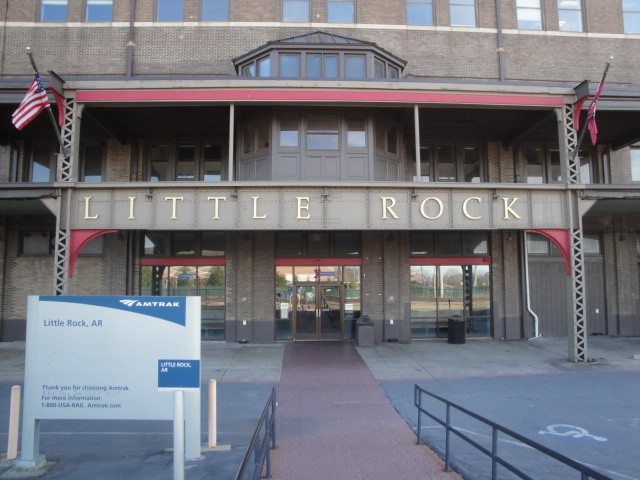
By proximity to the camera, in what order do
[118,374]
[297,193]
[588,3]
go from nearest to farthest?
[118,374]
[297,193]
[588,3]

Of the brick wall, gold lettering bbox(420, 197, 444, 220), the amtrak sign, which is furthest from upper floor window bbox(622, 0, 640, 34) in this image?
gold lettering bbox(420, 197, 444, 220)

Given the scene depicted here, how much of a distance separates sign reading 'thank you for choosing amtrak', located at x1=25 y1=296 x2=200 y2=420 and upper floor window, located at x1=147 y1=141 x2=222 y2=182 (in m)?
11.5

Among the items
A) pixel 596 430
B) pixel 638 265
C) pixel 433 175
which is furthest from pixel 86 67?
pixel 638 265

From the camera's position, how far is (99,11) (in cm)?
1777

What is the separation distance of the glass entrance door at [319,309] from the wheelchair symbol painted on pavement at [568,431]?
9.29m

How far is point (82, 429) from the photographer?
25.2ft

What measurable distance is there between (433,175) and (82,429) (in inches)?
561

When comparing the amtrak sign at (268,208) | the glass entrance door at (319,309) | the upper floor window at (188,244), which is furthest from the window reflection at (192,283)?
the amtrak sign at (268,208)

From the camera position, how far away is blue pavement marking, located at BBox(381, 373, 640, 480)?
6.30 meters

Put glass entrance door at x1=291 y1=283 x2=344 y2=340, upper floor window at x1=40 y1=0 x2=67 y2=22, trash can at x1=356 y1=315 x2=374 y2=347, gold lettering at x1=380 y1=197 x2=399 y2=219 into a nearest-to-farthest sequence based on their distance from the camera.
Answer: gold lettering at x1=380 y1=197 x2=399 y2=219, trash can at x1=356 y1=315 x2=374 y2=347, glass entrance door at x1=291 y1=283 x2=344 y2=340, upper floor window at x1=40 y1=0 x2=67 y2=22

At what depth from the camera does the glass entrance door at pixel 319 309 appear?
1634 centimetres

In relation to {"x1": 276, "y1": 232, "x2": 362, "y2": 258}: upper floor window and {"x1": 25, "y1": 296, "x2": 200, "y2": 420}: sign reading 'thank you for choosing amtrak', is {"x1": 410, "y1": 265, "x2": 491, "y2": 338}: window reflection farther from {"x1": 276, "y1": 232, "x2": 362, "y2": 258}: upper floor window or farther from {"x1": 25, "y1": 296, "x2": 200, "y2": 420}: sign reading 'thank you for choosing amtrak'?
{"x1": 25, "y1": 296, "x2": 200, "y2": 420}: sign reading 'thank you for choosing amtrak'

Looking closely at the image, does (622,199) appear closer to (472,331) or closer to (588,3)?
(472,331)

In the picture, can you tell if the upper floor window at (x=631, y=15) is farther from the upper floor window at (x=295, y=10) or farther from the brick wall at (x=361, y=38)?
the upper floor window at (x=295, y=10)
